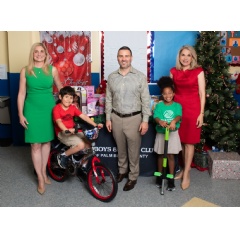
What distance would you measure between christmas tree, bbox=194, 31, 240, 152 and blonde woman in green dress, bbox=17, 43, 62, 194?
76.9 inches

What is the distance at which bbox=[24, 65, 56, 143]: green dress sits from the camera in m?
3.05

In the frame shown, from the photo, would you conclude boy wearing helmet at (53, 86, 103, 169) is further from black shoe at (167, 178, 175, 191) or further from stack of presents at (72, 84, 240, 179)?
black shoe at (167, 178, 175, 191)

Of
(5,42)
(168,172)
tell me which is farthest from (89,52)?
(168,172)

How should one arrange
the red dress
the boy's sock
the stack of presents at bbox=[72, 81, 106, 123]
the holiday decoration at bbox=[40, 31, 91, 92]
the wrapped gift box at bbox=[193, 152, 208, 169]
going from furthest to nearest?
the holiday decoration at bbox=[40, 31, 91, 92] → the wrapped gift box at bbox=[193, 152, 208, 169] → the stack of presents at bbox=[72, 81, 106, 123] → the boy's sock → the red dress

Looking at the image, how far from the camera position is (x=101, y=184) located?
3287 millimetres

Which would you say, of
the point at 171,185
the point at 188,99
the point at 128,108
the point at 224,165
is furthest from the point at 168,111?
the point at 224,165

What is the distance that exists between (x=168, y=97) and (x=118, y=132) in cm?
65

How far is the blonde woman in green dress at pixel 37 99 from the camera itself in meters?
3.04

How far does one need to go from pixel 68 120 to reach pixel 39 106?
33 cm

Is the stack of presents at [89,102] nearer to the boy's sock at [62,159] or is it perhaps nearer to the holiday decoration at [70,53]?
the boy's sock at [62,159]

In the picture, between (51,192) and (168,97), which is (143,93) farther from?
(51,192)

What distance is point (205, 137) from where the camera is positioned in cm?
414

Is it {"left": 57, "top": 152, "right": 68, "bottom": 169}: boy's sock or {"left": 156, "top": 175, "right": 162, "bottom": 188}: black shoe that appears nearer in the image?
{"left": 57, "top": 152, "right": 68, "bottom": 169}: boy's sock

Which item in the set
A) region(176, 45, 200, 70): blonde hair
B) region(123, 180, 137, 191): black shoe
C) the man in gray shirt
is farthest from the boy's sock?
region(176, 45, 200, 70): blonde hair
